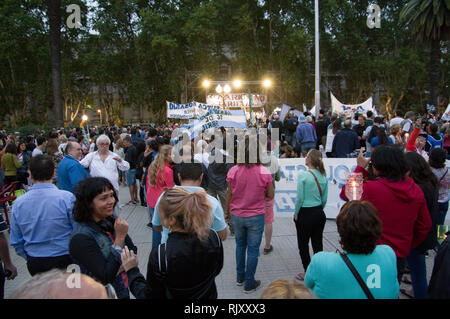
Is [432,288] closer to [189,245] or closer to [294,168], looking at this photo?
[189,245]

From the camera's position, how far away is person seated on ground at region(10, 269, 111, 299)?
1.20 metres

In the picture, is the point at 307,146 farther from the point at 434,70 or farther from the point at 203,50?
the point at 203,50

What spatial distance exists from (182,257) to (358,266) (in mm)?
1064

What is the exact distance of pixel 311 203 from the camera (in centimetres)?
382

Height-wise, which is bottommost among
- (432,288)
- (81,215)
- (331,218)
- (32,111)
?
(331,218)

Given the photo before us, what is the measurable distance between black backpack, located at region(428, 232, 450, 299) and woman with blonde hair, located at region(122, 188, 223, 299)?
140 cm

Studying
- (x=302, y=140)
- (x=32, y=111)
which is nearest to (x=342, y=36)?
(x=302, y=140)

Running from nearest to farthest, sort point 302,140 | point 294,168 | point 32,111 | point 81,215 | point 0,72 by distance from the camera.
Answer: point 81,215, point 294,168, point 302,140, point 0,72, point 32,111

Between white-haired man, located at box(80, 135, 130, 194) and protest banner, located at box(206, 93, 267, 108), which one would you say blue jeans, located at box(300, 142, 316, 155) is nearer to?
white-haired man, located at box(80, 135, 130, 194)

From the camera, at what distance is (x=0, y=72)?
1131 inches

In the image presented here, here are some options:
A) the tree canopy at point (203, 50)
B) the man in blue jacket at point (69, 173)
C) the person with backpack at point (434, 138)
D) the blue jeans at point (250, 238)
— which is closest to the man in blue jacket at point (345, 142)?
the person with backpack at point (434, 138)

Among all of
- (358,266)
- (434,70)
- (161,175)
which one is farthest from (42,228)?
(434,70)

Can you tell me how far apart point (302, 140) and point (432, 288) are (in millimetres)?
7776

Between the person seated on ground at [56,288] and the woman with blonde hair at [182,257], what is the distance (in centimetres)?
70
